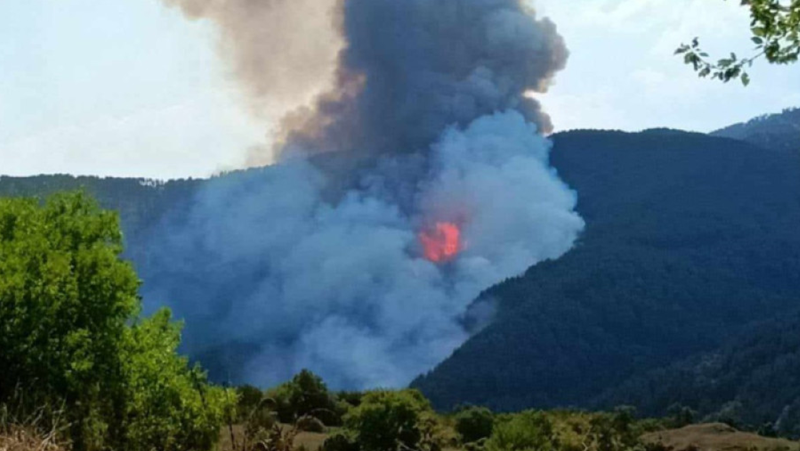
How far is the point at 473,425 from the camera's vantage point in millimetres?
50312

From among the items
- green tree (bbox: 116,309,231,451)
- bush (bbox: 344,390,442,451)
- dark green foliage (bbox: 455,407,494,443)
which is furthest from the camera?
dark green foliage (bbox: 455,407,494,443)

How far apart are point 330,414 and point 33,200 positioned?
32.5 meters

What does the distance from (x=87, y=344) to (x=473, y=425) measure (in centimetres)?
3479

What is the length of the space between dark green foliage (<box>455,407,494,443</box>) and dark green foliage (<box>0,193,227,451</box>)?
29883mm

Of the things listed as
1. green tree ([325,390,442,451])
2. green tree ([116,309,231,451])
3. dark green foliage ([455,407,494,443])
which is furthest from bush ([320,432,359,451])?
green tree ([116,309,231,451])

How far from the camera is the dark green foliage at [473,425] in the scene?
162 feet

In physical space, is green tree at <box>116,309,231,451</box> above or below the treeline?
below

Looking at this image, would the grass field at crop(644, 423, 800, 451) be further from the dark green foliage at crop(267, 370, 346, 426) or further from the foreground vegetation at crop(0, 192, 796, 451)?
the foreground vegetation at crop(0, 192, 796, 451)

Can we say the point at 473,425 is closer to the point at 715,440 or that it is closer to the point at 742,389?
the point at 715,440

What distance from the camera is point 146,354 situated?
63.3 ft

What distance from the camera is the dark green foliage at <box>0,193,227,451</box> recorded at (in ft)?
51.5

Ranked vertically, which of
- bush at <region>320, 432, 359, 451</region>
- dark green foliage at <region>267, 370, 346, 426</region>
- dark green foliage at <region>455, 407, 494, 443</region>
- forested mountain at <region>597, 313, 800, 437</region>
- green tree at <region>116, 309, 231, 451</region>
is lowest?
green tree at <region>116, 309, 231, 451</region>

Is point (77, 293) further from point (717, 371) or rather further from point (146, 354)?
point (717, 371)

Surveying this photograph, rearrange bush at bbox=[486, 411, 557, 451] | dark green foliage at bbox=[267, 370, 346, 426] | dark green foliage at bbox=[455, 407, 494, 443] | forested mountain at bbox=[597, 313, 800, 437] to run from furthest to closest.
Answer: forested mountain at bbox=[597, 313, 800, 437] → dark green foliage at bbox=[455, 407, 494, 443] → dark green foliage at bbox=[267, 370, 346, 426] → bush at bbox=[486, 411, 557, 451]
